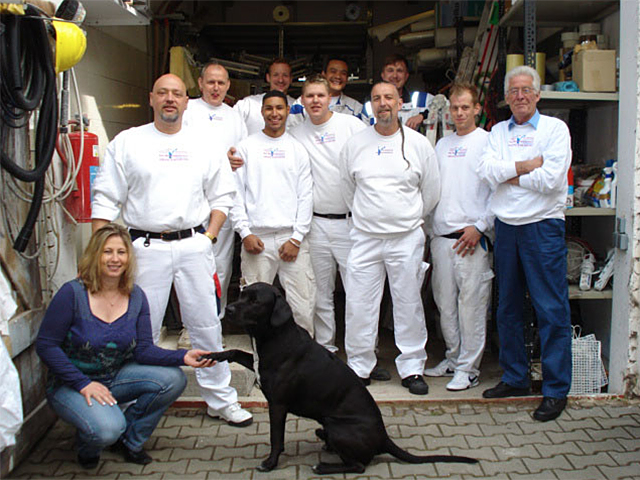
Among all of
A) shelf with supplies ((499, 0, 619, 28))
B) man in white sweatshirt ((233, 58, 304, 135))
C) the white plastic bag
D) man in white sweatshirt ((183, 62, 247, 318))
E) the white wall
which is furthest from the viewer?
man in white sweatshirt ((233, 58, 304, 135))

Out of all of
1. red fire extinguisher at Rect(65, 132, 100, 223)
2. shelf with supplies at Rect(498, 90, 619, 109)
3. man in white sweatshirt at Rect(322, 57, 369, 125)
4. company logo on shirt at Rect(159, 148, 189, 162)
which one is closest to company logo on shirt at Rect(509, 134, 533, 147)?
shelf with supplies at Rect(498, 90, 619, 109)

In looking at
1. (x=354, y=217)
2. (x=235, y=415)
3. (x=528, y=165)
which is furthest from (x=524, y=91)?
(x=235, y=415)

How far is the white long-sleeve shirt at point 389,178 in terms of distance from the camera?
405 centimetres

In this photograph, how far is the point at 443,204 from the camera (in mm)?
4238

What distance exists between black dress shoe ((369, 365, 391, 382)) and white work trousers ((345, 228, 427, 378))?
0.48 ft

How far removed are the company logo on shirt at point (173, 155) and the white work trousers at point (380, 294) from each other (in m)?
1.21

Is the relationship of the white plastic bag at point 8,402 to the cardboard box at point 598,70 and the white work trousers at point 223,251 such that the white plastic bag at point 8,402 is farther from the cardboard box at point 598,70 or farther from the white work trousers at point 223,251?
the cardboard box at point 598,70

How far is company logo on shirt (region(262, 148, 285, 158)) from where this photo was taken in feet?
14.0

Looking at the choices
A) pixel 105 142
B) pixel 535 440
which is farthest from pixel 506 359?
pixel 105 142

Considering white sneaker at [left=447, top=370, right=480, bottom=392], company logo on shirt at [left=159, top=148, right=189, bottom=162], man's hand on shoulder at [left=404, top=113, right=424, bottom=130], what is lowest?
white sneaker at [left=447, top=370, right=480, bottom=392]

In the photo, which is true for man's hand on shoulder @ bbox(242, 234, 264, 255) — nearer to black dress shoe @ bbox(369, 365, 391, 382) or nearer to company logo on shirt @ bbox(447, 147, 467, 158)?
black dress shoe @ bbox(369, 365, 391, 382)

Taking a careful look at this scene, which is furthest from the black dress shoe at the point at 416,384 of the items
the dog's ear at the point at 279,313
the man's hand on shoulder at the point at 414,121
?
the man's hand on shoulder at the point at 414,121

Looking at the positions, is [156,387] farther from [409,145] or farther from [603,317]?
[603,317]

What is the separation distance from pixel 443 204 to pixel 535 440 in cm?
151
